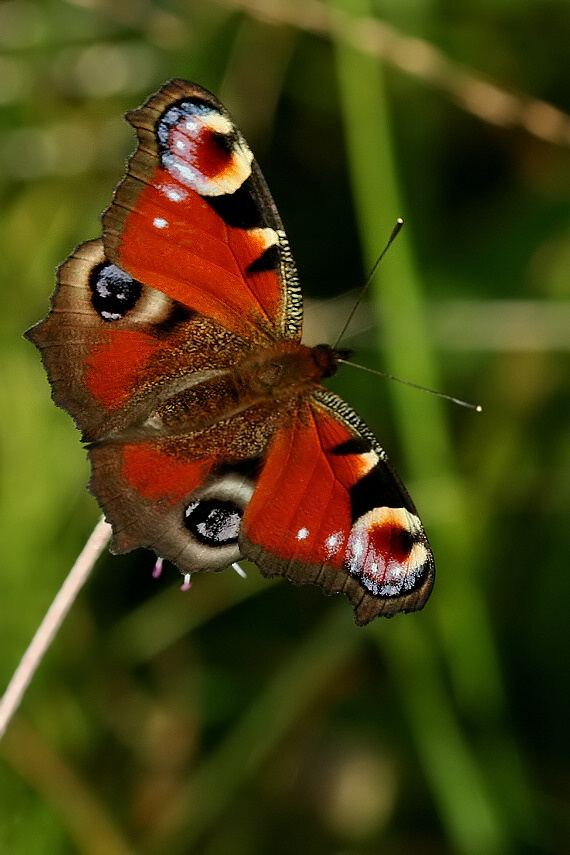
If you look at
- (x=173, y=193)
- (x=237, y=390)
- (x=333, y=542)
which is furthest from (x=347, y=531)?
(x=173, y=193)

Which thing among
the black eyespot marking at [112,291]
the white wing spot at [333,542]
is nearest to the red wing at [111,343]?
the black eyespot marking at [112,291]

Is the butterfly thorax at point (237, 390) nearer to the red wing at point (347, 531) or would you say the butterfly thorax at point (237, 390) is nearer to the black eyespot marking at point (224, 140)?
the red wing at point (347, 531)

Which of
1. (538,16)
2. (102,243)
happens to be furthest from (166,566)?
(538,16)

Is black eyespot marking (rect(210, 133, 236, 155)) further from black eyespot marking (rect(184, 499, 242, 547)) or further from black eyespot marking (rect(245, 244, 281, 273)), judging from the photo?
black eyespot marking (rect(184, 499, 242, 547))

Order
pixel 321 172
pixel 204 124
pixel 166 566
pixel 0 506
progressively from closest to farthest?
1. pixel 204 124
2. pixel 0 506
3. pixel 166 566
4. pixel 321 172

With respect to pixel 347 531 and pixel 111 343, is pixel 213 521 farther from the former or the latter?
pixel 111 343

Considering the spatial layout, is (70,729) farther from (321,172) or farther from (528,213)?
(528,213)

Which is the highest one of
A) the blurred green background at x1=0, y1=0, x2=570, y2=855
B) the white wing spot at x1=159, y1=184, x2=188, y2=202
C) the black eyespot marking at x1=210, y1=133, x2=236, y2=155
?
the black eyespot marking at x1=210, y1=133, x2=236, y2=155

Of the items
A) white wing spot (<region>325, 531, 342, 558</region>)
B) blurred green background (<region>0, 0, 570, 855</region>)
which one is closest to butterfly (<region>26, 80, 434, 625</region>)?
white wing spot (<region>325, 531, 342, 558</region>)
